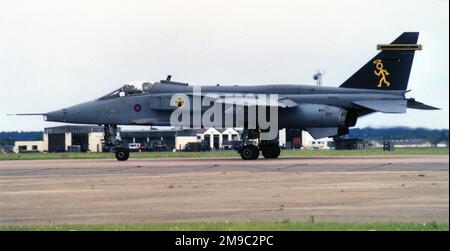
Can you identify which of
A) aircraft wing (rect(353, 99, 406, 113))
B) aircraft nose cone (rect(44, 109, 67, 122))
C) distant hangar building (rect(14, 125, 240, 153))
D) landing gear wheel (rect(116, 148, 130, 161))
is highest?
aircraft wing (rect(353, 99, 406, 113))

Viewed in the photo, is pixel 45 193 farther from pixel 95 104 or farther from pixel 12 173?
pixel 95 104

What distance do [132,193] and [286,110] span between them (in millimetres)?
19286

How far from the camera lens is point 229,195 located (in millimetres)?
16656

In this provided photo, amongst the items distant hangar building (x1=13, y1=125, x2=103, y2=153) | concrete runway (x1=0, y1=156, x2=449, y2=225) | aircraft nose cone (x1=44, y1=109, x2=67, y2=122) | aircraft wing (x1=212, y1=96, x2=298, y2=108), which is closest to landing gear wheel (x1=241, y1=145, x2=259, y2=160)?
aircraft wing (x1=212, y1=96, x2=298, y2=108)

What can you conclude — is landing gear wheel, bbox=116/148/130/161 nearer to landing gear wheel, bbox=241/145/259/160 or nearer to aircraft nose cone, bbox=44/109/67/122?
aircraft nose cone, bbox=44/109/67/122

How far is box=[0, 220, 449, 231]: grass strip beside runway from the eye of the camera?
11180mm

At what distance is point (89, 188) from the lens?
62.7 ft

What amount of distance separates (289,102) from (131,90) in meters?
7.46

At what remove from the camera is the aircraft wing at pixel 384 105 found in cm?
3357

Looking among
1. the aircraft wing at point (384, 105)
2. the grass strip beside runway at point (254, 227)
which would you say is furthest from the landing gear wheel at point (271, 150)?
the grass strip beside runway at point (254, 227)

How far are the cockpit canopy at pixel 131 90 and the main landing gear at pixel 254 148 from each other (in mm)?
5066

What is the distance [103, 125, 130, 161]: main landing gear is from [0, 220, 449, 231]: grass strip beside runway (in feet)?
81.4

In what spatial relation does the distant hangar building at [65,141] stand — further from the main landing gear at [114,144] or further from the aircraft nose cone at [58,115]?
the main landing gear at [114,144]
